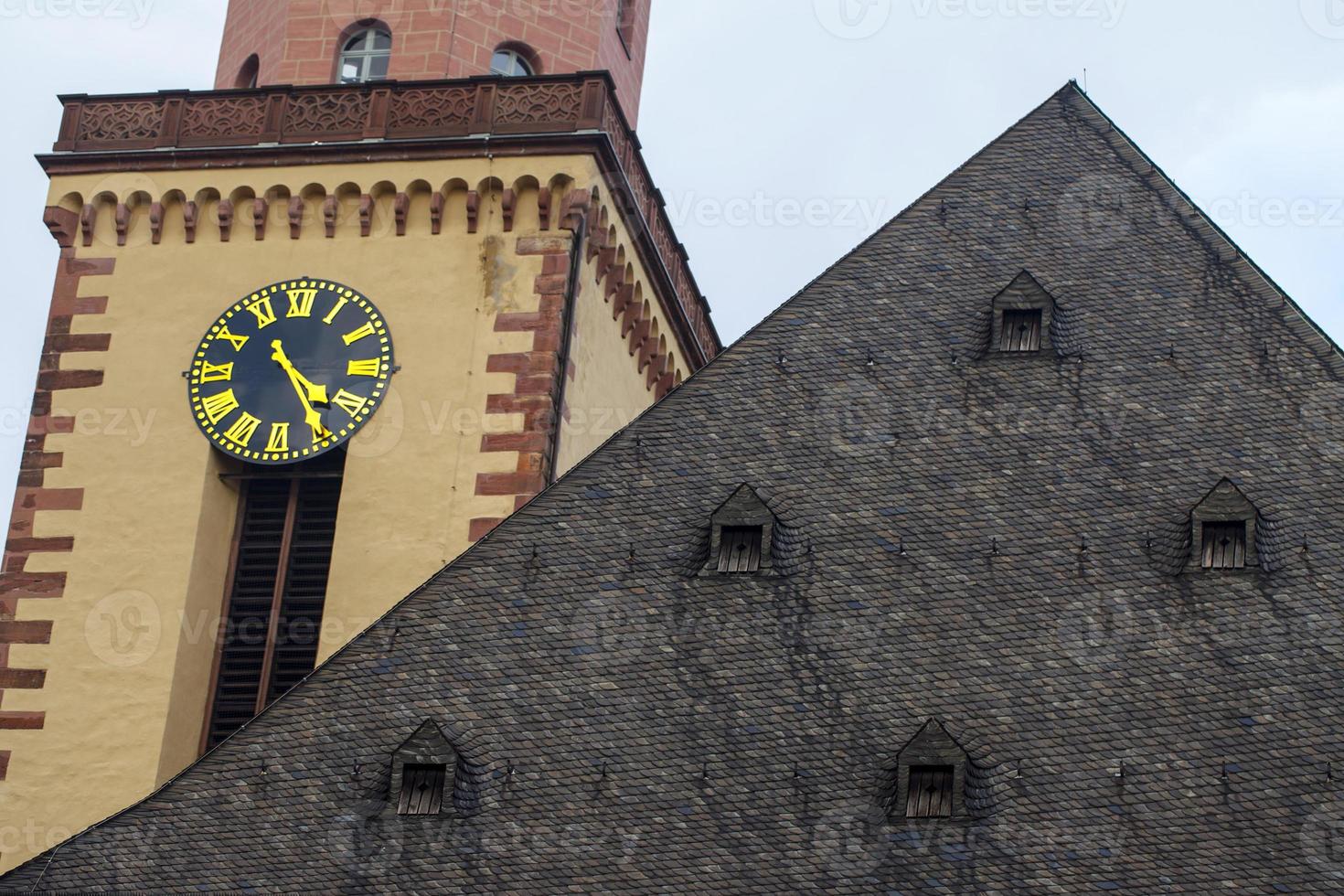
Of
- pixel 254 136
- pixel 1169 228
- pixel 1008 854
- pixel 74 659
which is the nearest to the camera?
pixel 1008 854

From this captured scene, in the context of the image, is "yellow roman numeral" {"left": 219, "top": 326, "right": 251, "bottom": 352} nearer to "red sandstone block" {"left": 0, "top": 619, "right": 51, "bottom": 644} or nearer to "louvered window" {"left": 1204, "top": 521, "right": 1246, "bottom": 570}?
"red sandstone block" {"left": 0, "top": 619, "right": 51, "bottom": 644}

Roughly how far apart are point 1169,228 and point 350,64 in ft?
28.3

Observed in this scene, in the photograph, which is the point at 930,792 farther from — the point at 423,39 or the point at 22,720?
the point at 423,39

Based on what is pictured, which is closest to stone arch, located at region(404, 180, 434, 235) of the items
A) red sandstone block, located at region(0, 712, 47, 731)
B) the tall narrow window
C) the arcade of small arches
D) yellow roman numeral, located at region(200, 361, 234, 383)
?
the arcade of small arches

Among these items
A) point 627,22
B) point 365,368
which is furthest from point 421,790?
point 627,22

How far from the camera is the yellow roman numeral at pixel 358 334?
27875 millimetres

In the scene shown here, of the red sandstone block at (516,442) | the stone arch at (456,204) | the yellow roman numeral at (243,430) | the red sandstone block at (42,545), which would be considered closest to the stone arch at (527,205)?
the stone arch at (456,204)

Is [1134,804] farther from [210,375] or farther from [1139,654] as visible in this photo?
[210,375]

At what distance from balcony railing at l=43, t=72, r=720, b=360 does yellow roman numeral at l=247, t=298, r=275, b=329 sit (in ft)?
5.08

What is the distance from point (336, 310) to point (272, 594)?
2.51 m

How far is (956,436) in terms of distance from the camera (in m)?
23.2

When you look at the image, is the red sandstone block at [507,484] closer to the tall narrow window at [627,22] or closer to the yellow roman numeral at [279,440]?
the yellow roman numeral at [279,440]

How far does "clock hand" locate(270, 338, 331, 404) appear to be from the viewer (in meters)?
27.7

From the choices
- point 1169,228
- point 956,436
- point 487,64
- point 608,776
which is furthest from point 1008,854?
point 487,64
